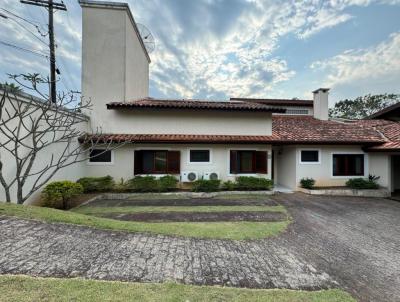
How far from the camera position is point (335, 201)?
10320 mm

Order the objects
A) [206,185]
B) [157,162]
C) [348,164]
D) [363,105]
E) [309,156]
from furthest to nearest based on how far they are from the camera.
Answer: [363,105] → [348,164] → [309,156] → [157,162] → [206,185]

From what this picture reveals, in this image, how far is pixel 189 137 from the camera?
11.7 meters

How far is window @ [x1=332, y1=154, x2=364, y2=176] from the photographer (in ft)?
41.6

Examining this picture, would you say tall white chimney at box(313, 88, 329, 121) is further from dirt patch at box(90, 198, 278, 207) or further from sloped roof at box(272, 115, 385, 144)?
dirt patch at box(90, 198, 278, 207)

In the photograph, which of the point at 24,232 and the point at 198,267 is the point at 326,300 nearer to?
the point at 198,267

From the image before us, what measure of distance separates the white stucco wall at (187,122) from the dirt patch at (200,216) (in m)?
5.96

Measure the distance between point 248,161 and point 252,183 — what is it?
1.49 metres

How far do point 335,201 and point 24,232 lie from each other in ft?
39.7

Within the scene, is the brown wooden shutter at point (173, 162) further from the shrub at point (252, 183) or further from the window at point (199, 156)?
the shrub at point (252, 183)

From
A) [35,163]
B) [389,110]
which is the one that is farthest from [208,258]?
[389,110]

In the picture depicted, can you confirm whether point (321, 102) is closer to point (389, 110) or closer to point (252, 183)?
point (389, 110)

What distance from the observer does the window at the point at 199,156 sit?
39.4 ft

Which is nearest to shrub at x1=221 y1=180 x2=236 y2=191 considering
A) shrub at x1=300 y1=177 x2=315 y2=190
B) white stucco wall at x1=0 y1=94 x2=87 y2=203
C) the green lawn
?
shrub at x1=300 y1=177 x2=315 y2=190

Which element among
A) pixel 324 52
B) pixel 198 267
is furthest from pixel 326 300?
pixel 324 52
